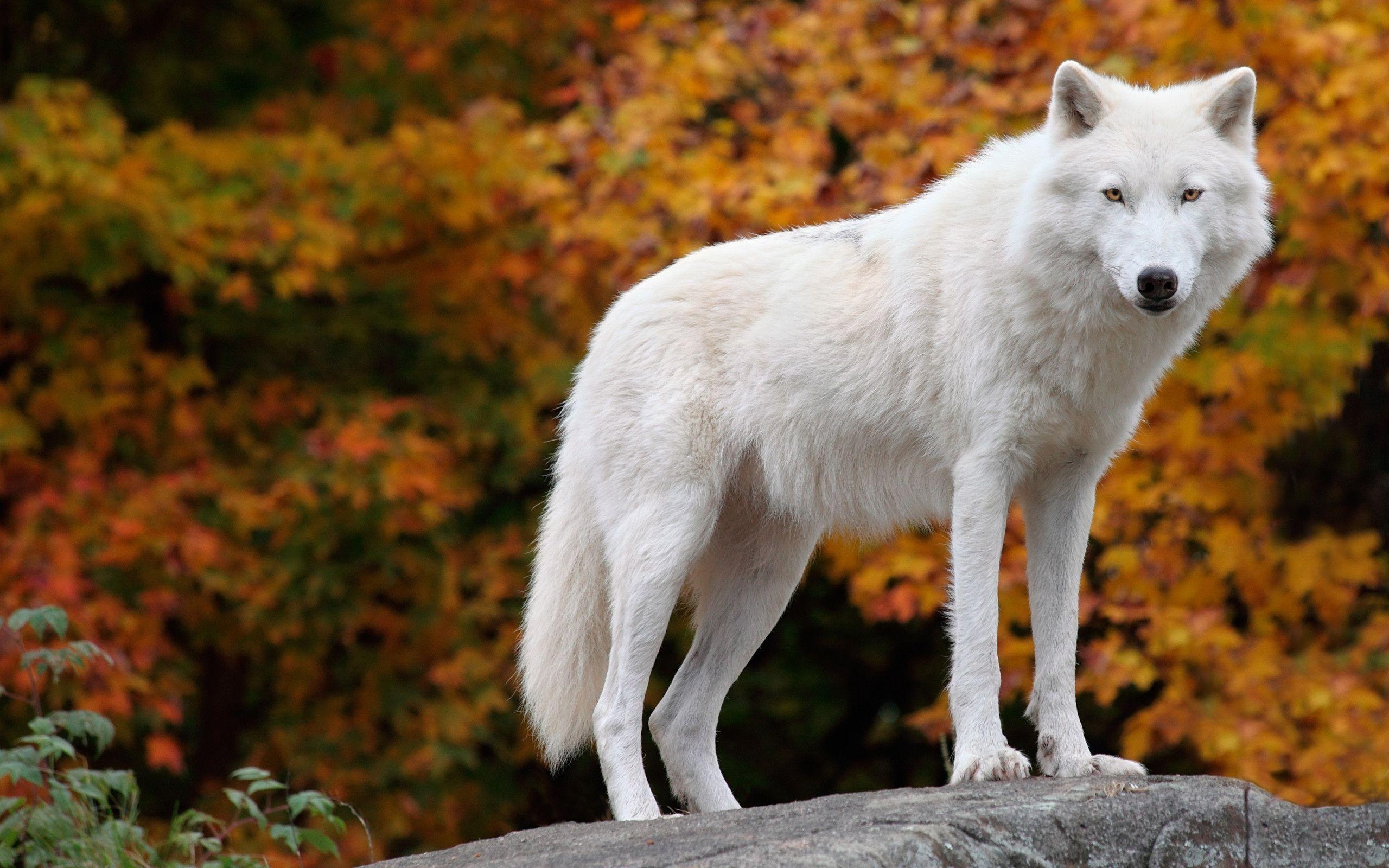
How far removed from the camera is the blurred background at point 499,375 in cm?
616

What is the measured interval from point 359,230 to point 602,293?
1.50m

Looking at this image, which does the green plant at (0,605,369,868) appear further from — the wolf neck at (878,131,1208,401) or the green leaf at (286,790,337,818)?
the wolf neck at (878,131,1208,401)

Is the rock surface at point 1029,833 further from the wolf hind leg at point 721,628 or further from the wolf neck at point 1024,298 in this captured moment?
the wolf neck at point 1024,298

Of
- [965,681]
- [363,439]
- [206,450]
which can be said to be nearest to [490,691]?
[363,439]

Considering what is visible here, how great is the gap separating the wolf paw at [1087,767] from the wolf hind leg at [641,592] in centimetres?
110

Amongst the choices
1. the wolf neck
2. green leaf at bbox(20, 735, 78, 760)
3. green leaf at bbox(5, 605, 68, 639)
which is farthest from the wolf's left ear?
green leaf at bbox(20, 735, 78, 760)

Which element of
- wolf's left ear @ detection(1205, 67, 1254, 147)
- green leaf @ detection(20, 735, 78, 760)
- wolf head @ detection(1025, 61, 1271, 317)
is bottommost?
green leaf @ detection(20, 735, 78, 760)

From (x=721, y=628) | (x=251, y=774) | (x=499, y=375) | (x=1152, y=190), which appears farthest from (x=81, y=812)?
(x=499, y=375)

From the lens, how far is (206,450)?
862 cm

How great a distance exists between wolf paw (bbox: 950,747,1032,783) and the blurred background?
250 cm

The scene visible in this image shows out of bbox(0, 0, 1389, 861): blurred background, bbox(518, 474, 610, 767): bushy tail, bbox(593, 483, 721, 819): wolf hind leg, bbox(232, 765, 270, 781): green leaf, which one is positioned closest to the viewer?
bbox(232, 765, 270, 781): green leaf

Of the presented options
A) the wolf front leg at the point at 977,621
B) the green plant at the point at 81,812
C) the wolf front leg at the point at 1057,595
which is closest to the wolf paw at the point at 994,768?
the wolf front leg at the point at 977,621

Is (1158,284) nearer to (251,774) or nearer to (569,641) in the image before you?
(569,641)

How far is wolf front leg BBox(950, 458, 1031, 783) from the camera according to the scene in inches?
142
